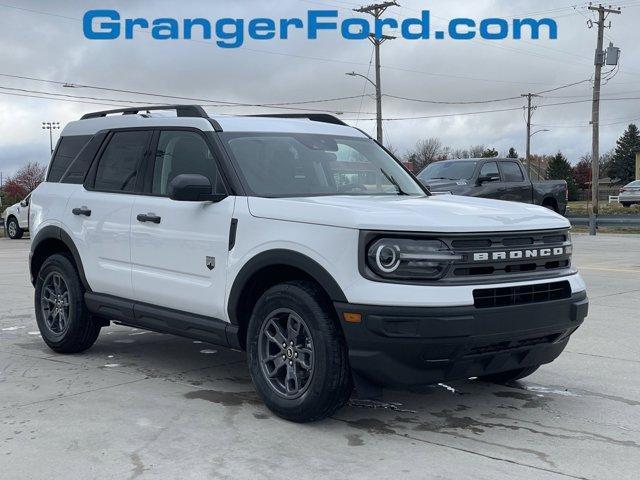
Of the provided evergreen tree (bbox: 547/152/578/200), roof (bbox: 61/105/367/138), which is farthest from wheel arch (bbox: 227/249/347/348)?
evergreen tree (bbox: 547/152/578/200)

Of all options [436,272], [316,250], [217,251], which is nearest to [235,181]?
[217,251]

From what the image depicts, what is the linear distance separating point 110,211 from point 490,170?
41.1 feet

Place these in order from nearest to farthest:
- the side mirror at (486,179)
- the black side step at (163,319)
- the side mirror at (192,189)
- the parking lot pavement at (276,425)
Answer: the parking lot pavement at (276,425) < the side mirror at (192,189) < the black side step at (163,319) < the side mirror at (486,179)

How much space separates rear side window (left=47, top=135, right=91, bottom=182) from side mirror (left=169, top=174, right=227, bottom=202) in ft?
6.69

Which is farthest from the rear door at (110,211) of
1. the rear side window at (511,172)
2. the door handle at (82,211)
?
the rear side window at (511,172)

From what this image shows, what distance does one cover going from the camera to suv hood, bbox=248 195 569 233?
447 centimetres

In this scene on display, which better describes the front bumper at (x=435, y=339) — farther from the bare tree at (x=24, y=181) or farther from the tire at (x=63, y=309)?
the bare tree at (x=24, y=181)

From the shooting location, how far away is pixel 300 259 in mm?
4742

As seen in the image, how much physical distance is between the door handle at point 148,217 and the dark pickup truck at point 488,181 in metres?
9.89

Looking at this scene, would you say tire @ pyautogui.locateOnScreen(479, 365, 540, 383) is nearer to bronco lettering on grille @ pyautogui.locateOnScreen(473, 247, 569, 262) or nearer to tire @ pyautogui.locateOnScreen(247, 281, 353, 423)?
bronco lettering on grille @ pyautogui.locateOnScreen(473, 247, 569, 262)

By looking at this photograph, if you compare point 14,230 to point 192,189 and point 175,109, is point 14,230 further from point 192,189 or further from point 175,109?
point 192,189

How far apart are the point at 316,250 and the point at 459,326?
0.94 m

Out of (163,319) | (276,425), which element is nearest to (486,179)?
(163,319)

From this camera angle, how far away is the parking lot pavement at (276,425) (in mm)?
4125
